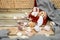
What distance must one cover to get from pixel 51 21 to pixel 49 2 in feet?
0.78

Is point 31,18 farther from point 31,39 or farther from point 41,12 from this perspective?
point 31,39

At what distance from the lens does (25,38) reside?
4.85ft

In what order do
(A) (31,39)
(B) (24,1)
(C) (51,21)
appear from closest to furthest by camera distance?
(A) (31,39), (C) (51,21), (B) (24,1)

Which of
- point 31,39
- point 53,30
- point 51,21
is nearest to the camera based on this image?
point 31,39

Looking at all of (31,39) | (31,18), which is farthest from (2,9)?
(31,39)

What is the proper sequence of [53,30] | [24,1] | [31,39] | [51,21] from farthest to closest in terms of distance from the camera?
[24,1]
[51,21]
[53,30]
[31,39]

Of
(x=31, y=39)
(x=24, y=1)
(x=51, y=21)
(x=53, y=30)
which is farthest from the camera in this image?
(x=24, y=1)

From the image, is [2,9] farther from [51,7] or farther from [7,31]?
[51,7]

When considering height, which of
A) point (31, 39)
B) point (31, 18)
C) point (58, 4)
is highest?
point (58, 4)

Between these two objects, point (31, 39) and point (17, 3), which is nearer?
point (31, 39)

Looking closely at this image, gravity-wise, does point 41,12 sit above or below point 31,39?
above

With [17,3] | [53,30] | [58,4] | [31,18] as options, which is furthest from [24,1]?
[53,30]

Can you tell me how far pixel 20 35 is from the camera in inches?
59.9

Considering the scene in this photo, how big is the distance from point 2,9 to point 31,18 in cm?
40
